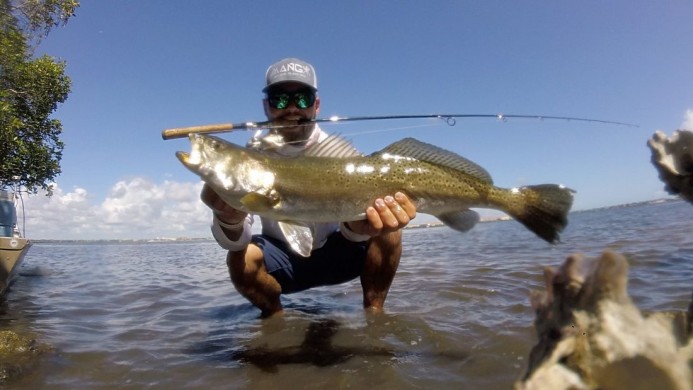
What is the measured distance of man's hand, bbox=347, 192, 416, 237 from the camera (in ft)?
11.0

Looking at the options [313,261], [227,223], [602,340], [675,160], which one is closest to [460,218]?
[675,160]

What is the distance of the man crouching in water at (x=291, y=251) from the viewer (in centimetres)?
420

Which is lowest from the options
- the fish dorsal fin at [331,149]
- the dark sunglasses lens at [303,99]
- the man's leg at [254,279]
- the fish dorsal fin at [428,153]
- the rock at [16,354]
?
the rock at [16,354]

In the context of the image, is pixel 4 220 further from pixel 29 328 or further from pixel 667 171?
pixel 667 171

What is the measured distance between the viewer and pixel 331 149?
368 cm

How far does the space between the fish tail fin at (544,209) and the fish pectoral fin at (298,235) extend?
1.73 meters

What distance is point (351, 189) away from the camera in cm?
337

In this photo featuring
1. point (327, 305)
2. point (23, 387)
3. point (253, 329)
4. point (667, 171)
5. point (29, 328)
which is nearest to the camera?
point (667, 171)

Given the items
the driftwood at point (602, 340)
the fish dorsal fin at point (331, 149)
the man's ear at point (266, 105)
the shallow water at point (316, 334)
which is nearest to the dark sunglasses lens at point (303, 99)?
the man's ear at point (266, 105)

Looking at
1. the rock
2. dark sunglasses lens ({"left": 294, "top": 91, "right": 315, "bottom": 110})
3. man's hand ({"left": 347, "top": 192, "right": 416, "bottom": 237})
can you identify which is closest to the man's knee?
man's hand ({"left": 347, "top": 192, "right": 416, "bottom": 237})

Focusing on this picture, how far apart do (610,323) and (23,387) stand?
360 centimetres

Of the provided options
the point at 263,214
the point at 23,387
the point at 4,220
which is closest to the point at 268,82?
the point at 263,214

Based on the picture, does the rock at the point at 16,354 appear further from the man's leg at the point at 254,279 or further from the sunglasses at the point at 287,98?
the sunglasses at the point at 287,98

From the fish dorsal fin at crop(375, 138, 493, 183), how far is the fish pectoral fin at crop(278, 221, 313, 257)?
0.95 meters
